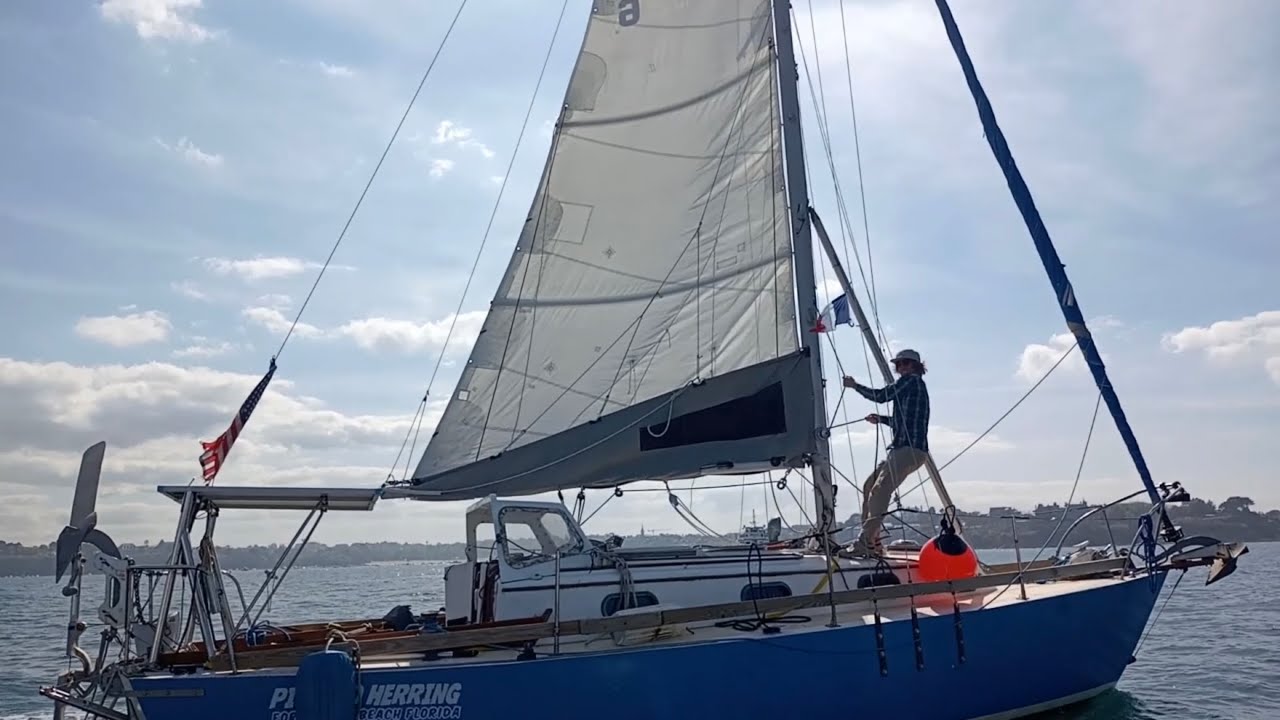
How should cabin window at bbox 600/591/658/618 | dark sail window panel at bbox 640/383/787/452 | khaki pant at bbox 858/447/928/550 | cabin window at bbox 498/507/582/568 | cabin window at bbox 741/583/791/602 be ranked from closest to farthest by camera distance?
1. cabin window at bbox 600/591/658/618
2. cabin window at bbox 498/507/582/568
3. cabin window at bbox 741/583/791/602
4. dark sail window panel at bbox 640/383/787/452
5. khaki pant at bbox 858/447/928/550

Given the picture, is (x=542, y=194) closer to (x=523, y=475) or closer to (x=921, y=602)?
(x=523, y=475)

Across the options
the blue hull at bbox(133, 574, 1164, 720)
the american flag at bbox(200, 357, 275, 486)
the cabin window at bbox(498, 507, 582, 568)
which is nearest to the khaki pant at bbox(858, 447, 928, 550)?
the blue hull at bbox(133, 574, 1164, 720)

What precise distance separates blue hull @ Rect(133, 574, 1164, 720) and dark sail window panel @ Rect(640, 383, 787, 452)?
107 inches

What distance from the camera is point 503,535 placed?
9758 mm

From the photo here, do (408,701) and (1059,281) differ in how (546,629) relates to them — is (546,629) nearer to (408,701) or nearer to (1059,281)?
(408,701)

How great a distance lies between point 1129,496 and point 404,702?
8336 millimetres

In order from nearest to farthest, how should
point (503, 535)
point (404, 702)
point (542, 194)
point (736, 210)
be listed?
point (404, 702)
point (503, 535)
point (736, 210)
point (542, 194)

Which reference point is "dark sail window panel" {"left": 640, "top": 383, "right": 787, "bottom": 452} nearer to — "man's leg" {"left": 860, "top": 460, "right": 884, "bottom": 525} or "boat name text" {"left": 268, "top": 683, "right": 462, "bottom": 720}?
"man's leg" {"left": 860, "top": 460, "right": 884, "bottom": 525}

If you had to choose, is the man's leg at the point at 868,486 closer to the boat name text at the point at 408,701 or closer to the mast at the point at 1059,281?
the mast at the point at 1059,281

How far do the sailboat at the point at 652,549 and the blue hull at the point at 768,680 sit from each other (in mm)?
24

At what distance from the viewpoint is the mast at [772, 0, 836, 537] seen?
11.2 meters

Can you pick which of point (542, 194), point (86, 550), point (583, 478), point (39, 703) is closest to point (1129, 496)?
point (583, 478)

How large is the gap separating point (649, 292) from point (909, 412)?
140 inches

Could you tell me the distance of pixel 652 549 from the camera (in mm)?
11188
